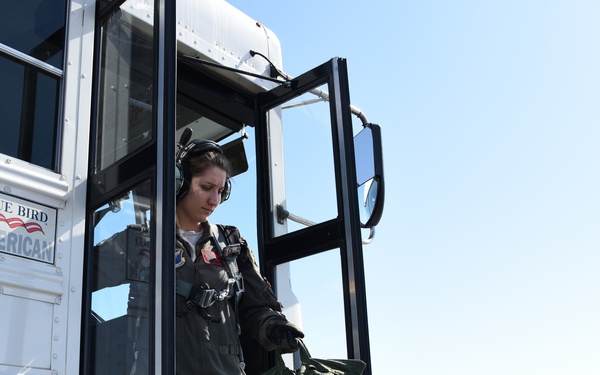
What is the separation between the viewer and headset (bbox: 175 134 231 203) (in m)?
3.42

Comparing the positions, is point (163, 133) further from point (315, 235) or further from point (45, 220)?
point (315, 235)

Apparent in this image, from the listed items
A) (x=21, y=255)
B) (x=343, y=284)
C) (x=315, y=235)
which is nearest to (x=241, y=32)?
(x=315, y=235)

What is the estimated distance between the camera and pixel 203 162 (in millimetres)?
3459

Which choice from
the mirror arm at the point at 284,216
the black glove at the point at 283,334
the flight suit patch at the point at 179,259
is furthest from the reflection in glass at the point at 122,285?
the mirror arm at the point at 284,216

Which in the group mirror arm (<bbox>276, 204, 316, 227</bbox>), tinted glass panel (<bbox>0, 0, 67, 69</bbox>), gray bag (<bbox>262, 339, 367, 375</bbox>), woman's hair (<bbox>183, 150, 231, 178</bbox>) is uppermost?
tinted glass panel (<bbox>0, 0, 67, 69</bbox>)

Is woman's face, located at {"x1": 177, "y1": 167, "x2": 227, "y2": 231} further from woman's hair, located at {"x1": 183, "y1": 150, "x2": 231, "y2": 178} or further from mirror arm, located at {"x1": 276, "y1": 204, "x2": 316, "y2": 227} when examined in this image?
mirror arm, located at {"x1": 276, "y1": 204, "x2": 316, "y2": 227}

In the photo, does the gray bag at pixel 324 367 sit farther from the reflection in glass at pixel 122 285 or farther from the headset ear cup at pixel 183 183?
the headset ear cup at pixel 183 183

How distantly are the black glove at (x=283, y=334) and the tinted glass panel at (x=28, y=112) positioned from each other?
1092 mm

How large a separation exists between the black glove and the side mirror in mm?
761

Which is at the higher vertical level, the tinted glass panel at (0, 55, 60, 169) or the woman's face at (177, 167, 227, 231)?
the tinted glass panel at (0, 55, 60, 169)

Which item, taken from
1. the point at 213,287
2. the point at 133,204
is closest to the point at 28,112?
the point at 133,204

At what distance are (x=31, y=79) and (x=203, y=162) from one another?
2.54 ft

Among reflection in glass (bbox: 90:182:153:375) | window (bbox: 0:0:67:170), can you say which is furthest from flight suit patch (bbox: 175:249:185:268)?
window (bbox: 0:0:67:170)

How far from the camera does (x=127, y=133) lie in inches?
123
